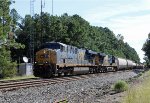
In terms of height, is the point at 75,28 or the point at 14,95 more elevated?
the point at 75,28

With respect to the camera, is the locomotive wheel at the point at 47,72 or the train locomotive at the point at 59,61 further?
the train locomotive at the point at 59,61

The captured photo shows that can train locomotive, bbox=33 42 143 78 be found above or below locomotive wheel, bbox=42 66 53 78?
above

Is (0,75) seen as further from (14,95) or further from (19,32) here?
(19,32)

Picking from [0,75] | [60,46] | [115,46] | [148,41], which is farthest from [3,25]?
[115,46]

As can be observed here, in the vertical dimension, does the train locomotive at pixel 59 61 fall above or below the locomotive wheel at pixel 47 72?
above


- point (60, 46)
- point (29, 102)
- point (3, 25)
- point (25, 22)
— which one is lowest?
point (29, 102)

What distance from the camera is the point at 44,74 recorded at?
35.3 meters

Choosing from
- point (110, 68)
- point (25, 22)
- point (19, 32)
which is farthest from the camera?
point (25, 22)

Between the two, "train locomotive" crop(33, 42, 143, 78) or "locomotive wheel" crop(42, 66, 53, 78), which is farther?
"train locomotive" crop(33, 42, 143, 78)

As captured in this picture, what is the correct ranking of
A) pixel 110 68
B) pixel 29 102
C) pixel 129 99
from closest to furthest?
1. pixel 129 99
2. pixel 29 102
3. pixel 110 68

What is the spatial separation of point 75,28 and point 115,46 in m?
97.7

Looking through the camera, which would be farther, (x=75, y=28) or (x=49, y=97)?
(x=75, y=28)

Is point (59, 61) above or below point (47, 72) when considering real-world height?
above

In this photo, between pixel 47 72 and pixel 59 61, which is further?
pixel 59 61
